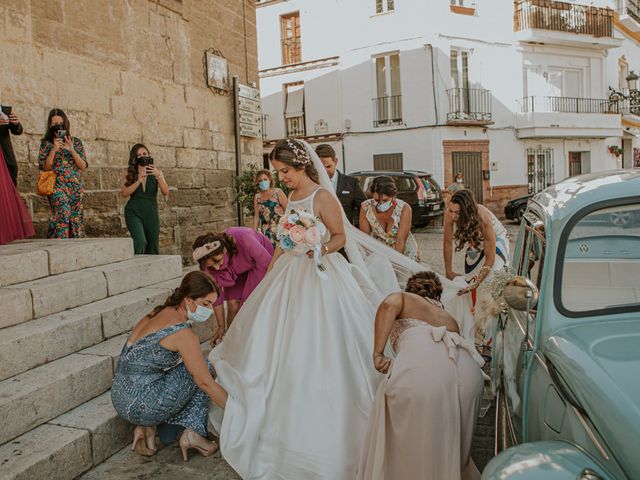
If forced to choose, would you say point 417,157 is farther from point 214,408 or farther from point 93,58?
point 214,408

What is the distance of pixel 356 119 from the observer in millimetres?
22031

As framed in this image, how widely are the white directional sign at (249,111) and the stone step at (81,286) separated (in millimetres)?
4532

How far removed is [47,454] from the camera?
123 inches

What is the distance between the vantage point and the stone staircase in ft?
10.8

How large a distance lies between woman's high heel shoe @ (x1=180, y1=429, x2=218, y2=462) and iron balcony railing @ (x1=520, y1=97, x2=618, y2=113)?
2169cm

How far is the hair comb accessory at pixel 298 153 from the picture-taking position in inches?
164

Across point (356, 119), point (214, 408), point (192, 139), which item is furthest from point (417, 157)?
point (214, 408)

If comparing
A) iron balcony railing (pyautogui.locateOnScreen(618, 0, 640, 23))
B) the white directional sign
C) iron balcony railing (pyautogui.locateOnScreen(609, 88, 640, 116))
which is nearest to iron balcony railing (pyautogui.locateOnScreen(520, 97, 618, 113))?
iron balcony railing (pyautogui.locateOnScreen(609, 88, 640, 116))

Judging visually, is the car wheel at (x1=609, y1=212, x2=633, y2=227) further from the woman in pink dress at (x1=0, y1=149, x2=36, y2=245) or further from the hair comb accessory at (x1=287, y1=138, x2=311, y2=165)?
the woman in pink dress at (x1=0, y1=149, x2=36, y2=245)

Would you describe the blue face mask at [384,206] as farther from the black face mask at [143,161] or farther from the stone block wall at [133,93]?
the stone block wall at [133,93]

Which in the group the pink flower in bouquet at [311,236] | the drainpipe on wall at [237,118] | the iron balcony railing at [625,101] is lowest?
the pink flower in bouquet at [311,236]

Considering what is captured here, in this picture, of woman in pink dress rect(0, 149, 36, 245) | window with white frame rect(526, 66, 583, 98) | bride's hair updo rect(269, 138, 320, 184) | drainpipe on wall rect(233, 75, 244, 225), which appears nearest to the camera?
bride's hair updo rect(269, 138, 320, 184)

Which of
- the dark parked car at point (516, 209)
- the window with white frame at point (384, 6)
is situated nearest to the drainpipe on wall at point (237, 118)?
the dark parked car at point (516, 209)

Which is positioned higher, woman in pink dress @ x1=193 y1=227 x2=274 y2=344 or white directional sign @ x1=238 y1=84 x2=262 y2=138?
white directional sign @ x1=238 y1=84 x2=262 y2=138
